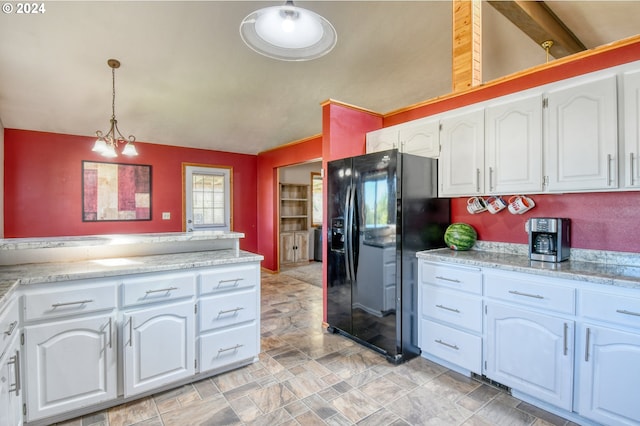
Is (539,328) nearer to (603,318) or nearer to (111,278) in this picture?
(603,318)

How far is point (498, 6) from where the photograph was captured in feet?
9.78

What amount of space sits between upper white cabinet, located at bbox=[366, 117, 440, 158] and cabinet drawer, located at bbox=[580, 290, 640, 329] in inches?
61.4

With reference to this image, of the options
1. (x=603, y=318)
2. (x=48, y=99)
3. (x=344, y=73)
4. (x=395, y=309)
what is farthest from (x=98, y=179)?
(x=603, y=318)

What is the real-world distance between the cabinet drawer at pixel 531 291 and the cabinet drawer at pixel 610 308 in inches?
2.5

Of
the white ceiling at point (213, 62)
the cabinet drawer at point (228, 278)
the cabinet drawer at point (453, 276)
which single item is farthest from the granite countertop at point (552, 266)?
the white ceiling at point (213, 62)

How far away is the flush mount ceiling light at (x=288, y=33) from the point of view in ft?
4.55

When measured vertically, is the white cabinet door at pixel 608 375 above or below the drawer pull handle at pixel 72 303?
below

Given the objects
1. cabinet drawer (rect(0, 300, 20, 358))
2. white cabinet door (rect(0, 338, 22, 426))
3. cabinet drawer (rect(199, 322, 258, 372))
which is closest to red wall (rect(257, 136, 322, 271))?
cabinet drawer (rect(199, 322, 258, 372))

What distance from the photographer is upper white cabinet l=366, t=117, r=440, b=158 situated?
2.84 metres

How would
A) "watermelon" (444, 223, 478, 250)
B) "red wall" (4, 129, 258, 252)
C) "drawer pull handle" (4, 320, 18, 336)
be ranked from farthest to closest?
"red wall" (4, 129, 258, 252) → "watermelon" (444, 223, 478, 250) → "drawer pull handle" (4, 320, 18, 336)

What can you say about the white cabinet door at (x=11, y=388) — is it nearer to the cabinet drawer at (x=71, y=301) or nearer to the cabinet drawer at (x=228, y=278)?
the cabinet drawer at (x=71, y=301)

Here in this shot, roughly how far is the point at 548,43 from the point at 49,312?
16.6 ft

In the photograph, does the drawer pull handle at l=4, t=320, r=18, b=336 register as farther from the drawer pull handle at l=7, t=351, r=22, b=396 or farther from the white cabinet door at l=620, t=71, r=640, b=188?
→ the white cabinet door at l=620, t=71, r=640, b=188

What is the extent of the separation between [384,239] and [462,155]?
99cm
